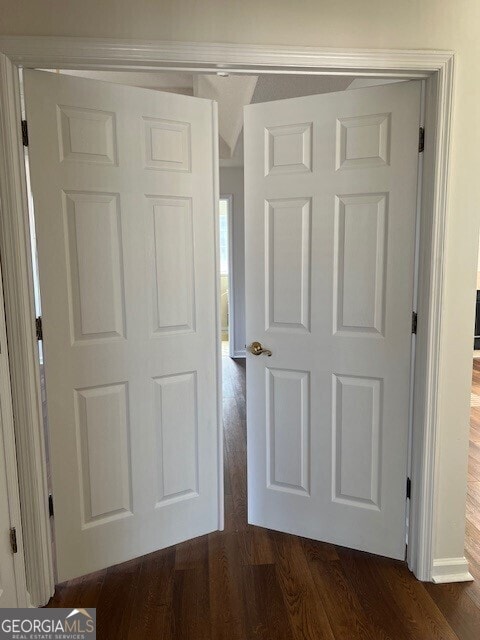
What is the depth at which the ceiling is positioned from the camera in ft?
10.5

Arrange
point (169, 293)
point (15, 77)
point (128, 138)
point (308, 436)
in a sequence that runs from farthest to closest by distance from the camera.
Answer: point (308, 436) < point (169, 293) < point (128, 138) < point (15, 77)

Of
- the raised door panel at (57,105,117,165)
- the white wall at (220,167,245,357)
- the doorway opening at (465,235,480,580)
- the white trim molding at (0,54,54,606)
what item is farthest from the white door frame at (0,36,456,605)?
the white wall at (220,167,245,357)

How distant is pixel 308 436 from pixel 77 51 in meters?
1.84

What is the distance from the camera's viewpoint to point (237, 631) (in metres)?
1.76

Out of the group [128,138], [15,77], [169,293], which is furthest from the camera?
[169,293]

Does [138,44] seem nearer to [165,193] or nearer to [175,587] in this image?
[165,193]

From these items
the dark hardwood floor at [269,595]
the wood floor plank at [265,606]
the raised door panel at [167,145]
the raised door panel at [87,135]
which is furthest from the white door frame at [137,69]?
the wood floor plank at [265,606]

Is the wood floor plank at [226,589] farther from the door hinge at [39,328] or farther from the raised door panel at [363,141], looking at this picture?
the raised door panel at [363,141]

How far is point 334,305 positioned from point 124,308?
91cm

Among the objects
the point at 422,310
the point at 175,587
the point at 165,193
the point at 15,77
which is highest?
the point at 15,77

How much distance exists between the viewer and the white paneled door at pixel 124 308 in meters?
1.84

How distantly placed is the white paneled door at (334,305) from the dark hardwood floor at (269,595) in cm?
15

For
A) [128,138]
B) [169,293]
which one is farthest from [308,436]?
[128,138]

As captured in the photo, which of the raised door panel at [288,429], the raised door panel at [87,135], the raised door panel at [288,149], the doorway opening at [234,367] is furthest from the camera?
the doorway opening at [234,367]
